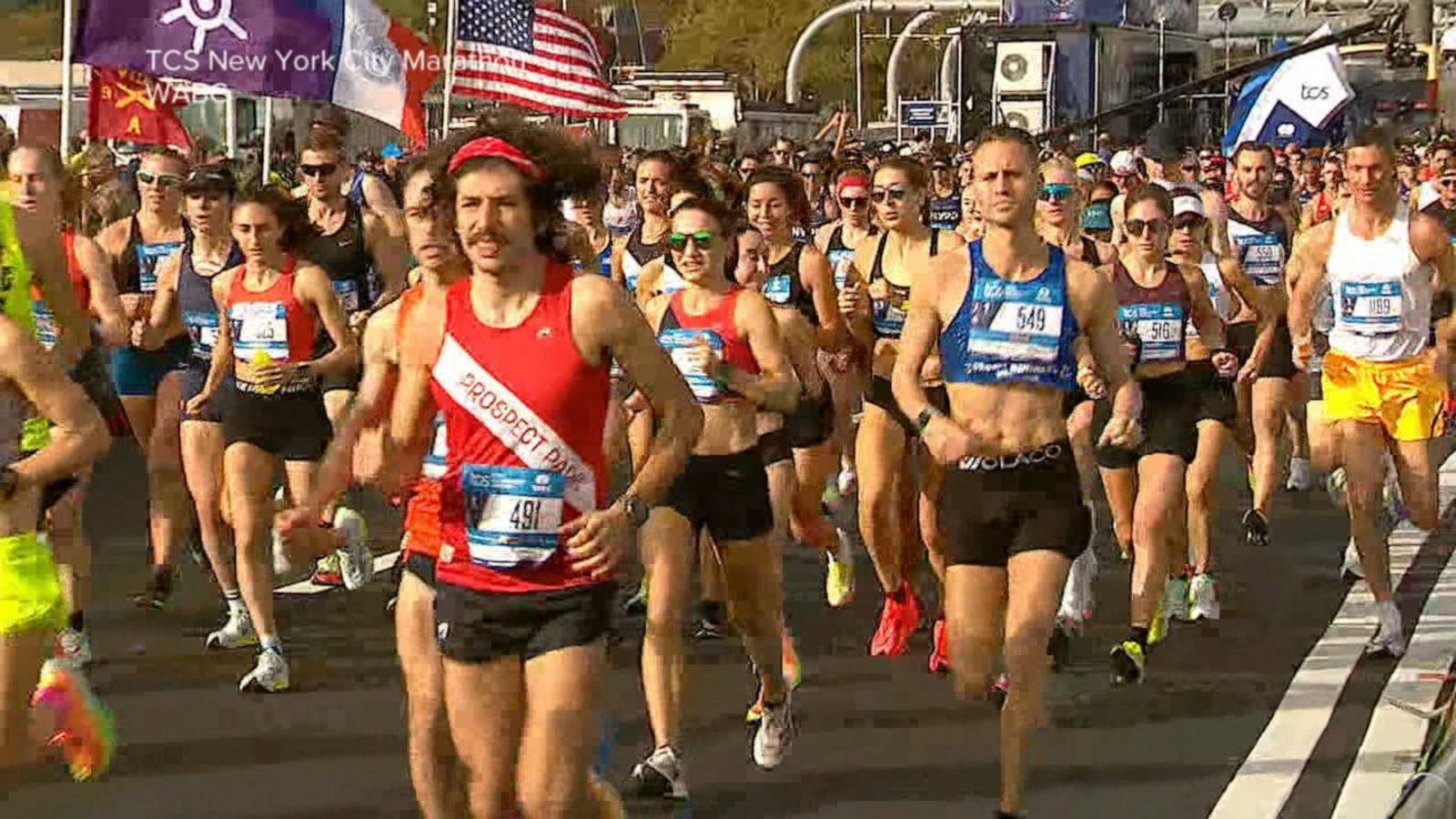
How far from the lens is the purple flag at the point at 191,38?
14586 millimetres

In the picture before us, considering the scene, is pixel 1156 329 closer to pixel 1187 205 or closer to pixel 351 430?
pixel 1187 205

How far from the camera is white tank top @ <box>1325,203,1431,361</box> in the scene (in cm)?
1059

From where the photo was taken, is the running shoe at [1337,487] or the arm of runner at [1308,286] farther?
the running shoe at [1337,487]

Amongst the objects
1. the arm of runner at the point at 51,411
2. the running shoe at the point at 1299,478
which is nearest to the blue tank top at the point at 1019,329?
the arm of runner at the point at 51,411

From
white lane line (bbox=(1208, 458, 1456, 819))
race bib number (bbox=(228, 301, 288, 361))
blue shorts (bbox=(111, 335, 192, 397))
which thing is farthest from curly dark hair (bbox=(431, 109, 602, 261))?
blue shorts (bbox=(111, 335, 192, 397))

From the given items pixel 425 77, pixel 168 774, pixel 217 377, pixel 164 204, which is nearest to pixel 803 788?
pixel 168 774

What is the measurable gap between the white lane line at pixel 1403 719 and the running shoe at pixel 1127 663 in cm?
86

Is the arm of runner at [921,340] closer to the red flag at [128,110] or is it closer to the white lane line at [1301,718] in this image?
the white lane line at [1301,718]

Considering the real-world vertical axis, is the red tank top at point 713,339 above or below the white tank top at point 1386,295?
below

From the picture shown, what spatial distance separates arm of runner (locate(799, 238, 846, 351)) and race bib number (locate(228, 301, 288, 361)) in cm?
195

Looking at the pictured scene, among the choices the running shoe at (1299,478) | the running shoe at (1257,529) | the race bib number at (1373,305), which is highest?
the race bib number at (1373,305)

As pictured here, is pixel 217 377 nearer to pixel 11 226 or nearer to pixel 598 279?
pixel 11 226

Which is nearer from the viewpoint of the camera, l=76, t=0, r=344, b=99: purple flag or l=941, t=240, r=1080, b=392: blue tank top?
l=941, t=240, r=1080, b=392: blue tank top

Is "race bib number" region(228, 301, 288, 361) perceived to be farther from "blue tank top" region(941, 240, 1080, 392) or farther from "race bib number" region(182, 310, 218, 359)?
"blue tank top" region(941, 240, 1080, 392)
